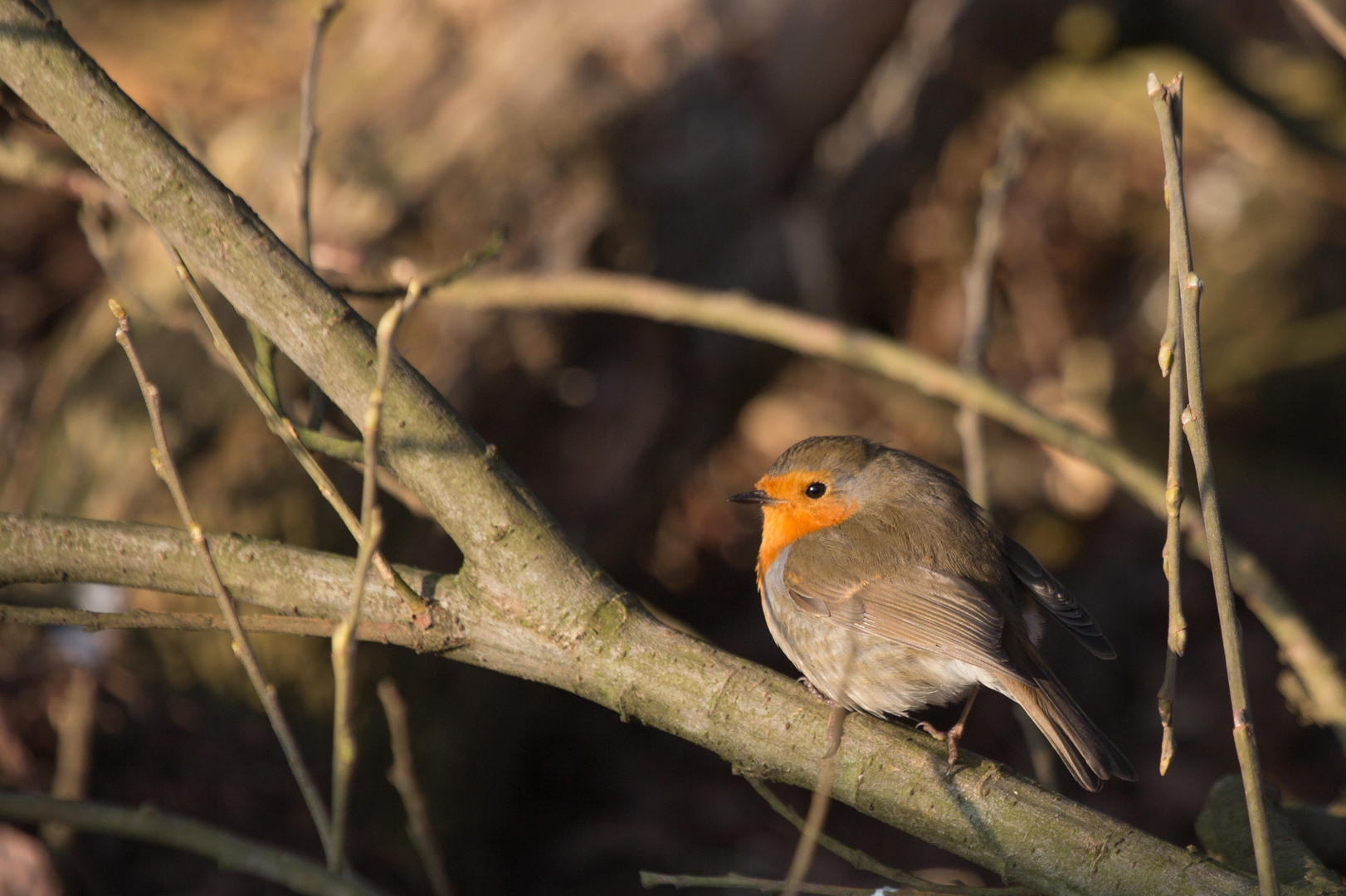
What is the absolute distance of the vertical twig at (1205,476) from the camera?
4.45ft

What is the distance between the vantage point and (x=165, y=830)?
1.34 metres

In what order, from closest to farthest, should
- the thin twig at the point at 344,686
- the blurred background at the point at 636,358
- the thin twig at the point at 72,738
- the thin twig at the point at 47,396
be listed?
the thin twig at the point at 344,686, the thin twig at the point at 72,738, the blurred background at the point at 636,358, the thin twig at the point at 47,396

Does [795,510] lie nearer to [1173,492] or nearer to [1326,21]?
[1173,492]

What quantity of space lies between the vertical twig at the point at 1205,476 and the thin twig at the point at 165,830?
3.91 feet

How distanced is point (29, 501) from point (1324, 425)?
21.1ft

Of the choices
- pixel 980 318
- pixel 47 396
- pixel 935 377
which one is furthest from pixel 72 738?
pixel 980 318

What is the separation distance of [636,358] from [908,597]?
81.1 inches

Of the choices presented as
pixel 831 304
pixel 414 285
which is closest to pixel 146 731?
pixel 414 285

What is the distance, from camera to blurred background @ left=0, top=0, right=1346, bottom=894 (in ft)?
10.8

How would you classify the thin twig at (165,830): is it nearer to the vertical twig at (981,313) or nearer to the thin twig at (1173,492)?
the thin twig at (1173,492)

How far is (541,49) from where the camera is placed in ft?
12.5

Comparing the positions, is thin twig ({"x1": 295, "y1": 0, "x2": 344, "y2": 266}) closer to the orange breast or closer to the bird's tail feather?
the orange breast

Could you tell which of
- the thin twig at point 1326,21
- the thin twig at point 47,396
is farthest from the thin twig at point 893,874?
the thin twig at point 47,396

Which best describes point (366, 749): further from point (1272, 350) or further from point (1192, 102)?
point (1192, 102)
